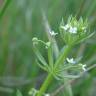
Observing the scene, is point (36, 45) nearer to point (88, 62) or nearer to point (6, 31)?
point (88, 62)

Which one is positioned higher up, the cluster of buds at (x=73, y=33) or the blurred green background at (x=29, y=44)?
the blurred green background at (x=29, y=44)

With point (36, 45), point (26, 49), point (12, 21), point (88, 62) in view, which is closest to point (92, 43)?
point (88, 62)

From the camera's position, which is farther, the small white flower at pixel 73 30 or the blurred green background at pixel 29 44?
the blurred green background at pixel 29 44

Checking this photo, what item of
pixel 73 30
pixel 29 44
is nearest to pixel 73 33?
pixel 73 30

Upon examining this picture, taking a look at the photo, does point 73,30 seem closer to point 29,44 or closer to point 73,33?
point 73,33

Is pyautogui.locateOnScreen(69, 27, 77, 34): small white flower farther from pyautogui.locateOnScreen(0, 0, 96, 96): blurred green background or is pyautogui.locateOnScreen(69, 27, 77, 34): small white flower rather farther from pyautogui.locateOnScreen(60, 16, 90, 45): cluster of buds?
pyautogui.locateOnScreen(0, 0, 96, 96): blurred green background

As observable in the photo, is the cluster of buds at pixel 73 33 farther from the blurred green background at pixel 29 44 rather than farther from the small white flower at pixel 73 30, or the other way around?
the blurred green background at pixel 29 44

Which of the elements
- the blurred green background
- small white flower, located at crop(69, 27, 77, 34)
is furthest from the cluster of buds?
the blurred green background

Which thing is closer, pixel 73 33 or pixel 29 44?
pixel 73 33

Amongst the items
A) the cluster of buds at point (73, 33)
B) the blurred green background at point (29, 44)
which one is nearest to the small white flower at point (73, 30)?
the cluster of buds at point (73, 33)
